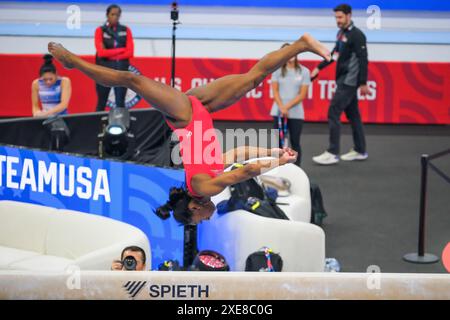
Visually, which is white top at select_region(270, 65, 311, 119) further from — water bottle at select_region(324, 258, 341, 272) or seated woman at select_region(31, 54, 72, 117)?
water bottle at select_region(324, 258, 341, 272)

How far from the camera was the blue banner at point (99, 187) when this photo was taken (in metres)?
6.75

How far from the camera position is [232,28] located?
14453mm

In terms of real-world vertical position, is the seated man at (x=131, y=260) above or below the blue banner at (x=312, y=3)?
below

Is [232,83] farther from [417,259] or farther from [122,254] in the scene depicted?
[417,259]

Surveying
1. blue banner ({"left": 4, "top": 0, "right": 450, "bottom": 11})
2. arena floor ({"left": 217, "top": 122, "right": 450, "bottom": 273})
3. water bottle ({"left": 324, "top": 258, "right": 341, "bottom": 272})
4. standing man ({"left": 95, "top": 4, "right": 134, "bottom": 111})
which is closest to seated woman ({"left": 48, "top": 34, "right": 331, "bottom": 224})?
water bottle ({"left": 324, "top": 258, "right": 341, "bottom": 272})

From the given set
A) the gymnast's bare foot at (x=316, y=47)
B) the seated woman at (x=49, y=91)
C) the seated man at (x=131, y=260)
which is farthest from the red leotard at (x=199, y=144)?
the seated woman at (x=49, y=91)

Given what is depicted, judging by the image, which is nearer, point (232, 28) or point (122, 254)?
point (122, 254)

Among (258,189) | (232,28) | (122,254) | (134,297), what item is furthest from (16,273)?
(232,28)

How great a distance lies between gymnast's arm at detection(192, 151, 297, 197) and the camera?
4398 millimetres

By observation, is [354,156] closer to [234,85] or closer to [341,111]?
[341,111]

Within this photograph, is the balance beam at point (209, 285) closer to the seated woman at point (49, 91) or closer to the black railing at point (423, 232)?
the black railing at point (423, 232)

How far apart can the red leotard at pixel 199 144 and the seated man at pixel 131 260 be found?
116cm

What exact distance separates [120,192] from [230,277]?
2280mm

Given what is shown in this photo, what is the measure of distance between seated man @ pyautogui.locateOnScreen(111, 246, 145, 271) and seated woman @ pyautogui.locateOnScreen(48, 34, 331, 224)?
80 centimetres
